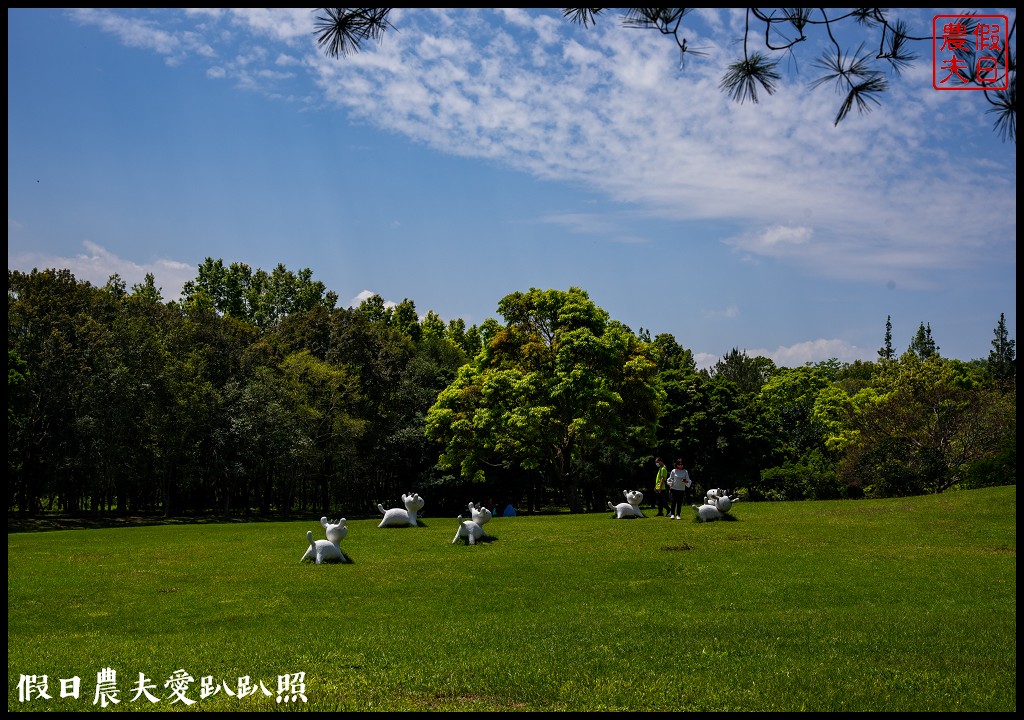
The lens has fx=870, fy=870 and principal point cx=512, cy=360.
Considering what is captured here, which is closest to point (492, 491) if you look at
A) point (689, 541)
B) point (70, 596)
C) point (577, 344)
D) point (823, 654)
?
point (577, 344)

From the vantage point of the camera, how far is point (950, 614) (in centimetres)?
1406

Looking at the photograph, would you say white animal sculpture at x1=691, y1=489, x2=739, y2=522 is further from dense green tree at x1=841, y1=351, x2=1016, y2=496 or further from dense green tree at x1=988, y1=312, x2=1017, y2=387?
dense green tree at x1=988, y1=312, x2=1017, y2=387

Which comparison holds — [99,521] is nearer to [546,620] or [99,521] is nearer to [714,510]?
[714,510]

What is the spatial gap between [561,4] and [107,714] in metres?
7.60

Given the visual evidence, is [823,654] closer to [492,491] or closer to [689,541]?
[689,541]

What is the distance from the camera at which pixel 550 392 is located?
146 feet

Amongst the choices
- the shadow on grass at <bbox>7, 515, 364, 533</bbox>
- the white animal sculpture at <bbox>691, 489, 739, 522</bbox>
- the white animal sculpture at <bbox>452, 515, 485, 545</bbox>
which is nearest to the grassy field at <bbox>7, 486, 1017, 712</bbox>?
the white animal sculpture at <bbox>452, 515, 485, 545</bbox>

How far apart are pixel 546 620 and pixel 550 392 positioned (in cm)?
3075

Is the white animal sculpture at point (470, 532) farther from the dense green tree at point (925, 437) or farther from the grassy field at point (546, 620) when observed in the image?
the dense green tree at point (925, 437)

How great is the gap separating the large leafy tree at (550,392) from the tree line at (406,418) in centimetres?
12

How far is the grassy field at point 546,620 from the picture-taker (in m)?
9.40

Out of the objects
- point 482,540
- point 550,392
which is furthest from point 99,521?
point 482,540

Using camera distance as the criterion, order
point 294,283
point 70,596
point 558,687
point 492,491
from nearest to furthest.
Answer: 1. point 558,687
2. point 70,596
3. point 492,491
4. point 294,283

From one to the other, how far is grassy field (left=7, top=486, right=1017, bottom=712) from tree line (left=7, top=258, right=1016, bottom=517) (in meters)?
19.9
